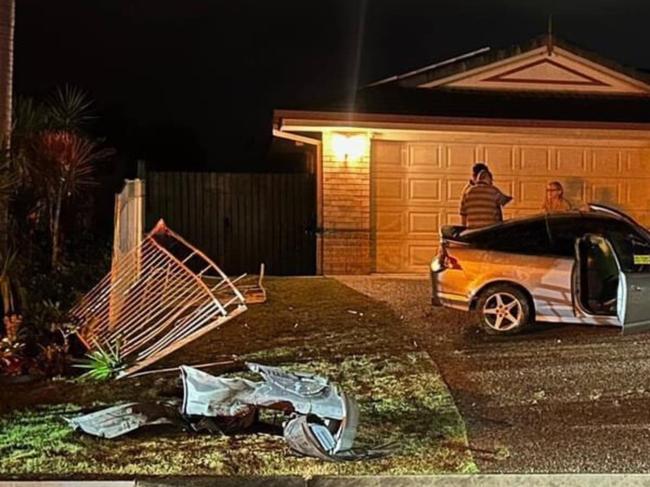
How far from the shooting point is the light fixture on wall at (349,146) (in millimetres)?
13281

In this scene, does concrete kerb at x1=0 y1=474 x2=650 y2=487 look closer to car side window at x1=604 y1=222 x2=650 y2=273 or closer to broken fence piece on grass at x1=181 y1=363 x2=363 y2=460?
broken fence piece on grass at x1=181 y1=363 x2=363 y2=460

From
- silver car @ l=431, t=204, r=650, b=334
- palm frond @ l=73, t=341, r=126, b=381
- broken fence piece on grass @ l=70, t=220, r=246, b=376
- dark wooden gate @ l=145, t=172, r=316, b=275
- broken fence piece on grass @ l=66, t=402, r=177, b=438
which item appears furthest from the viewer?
dark wooden gate @ l=145, t=172, r=316, b=275

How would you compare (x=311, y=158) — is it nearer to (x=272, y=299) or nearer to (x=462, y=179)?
(x=462, y=179)

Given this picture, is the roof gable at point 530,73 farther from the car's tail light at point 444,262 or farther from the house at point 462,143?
the car's tail light at point 444,262

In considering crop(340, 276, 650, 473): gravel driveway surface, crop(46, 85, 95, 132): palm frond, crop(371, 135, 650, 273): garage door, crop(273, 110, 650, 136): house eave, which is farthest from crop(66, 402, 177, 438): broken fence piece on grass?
crop(371, 135, 650, 273): garage door

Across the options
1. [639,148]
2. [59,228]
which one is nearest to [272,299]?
[59,228]

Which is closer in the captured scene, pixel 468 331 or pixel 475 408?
pixel 475 408

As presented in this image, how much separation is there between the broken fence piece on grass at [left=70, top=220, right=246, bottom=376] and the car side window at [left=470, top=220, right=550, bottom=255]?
270 cm

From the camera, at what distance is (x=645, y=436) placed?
5840 mm

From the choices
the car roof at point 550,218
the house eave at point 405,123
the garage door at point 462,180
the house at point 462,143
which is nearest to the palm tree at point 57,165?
the house eave at point 405,123

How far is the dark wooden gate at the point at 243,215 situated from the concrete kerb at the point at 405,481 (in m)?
9.44

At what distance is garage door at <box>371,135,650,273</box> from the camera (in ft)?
44.8

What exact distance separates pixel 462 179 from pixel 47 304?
7.74 metres

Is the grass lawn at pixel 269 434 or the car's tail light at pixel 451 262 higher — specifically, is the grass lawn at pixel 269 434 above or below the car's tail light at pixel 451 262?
below
